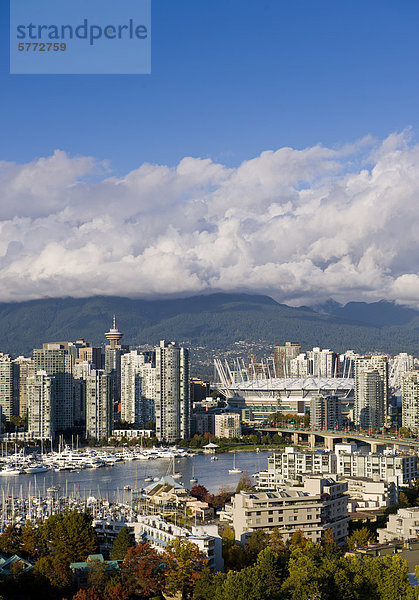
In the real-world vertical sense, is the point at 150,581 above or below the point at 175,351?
below

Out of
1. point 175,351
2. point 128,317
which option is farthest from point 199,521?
point 128,317

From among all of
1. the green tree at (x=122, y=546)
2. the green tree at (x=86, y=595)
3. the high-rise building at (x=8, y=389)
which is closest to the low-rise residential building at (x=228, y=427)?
the high-rise building at (x=8, y=389)

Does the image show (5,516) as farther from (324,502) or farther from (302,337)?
(302,337)

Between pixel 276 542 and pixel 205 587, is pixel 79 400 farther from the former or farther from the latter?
pixel 205 587

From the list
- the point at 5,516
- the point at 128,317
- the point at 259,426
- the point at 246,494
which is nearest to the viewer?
the point at 246,494

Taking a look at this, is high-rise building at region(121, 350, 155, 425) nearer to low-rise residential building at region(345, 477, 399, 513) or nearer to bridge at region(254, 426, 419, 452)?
bridge at region(254, 426, 419, 452)

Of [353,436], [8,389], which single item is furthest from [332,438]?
[8,389]

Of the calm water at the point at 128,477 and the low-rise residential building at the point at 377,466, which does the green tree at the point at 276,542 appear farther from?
the low-rise residential building at the point at 377,466
